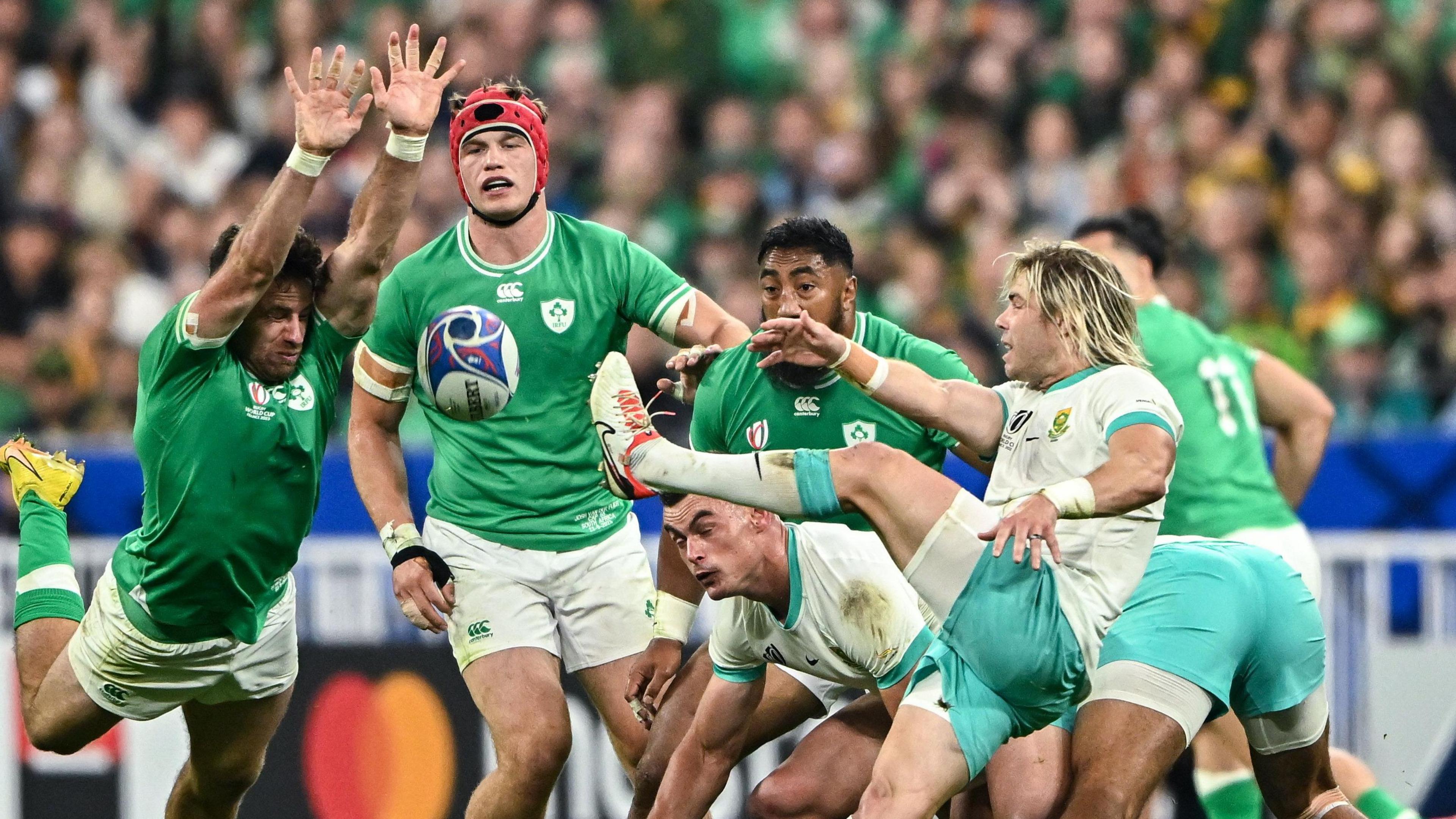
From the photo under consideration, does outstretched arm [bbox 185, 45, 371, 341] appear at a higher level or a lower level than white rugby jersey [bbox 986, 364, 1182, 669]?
higher

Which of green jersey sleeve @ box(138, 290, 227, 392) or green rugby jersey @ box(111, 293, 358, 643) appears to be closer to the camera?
green jersey sleeve @ box(138, 290, 227, 392)

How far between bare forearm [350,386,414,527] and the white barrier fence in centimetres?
172

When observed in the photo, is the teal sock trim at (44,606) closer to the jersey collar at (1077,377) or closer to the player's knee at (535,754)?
the player's knee at (535,754)

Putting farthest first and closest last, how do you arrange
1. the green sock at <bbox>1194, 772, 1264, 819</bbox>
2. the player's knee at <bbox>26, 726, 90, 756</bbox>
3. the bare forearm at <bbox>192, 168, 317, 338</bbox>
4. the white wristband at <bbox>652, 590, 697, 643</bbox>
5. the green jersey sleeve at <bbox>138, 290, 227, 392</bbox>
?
1. the green sock at <bbox>1194, 772, 1264, 819</bbox>
2. the player's knee at <bbox>26, 726, 90, 756</bbox>
3. the white wristband at <bbox>652, 590, 697, 643</bbox>
4. the green jersey sleeve at <bbox>138, 290, 227, 392</bbox>
5. the bare forearm at <bbox>192, 168, 317, 338</bbox>

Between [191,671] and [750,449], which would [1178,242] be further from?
[191,671]

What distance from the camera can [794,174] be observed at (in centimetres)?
A: 1125

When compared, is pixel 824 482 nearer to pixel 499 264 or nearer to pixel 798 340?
pixel 798 340

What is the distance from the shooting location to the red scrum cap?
5.96 meters

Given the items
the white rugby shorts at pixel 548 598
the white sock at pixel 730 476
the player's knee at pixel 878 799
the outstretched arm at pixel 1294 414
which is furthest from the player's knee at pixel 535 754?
the outstretched arm at pixel 1294 414

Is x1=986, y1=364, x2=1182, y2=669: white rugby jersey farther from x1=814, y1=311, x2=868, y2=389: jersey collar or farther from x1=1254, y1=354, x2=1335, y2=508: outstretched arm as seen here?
x1=1254, y1=354, x2=1335, y2=508: outstretched arm

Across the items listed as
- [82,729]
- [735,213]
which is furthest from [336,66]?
[735,213]

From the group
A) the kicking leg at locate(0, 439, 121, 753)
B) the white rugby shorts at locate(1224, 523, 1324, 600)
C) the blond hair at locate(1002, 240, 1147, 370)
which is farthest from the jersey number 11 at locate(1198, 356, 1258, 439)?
the kicking leg at locate(0, 439, 121, 753)

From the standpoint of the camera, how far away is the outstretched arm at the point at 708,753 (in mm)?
5637

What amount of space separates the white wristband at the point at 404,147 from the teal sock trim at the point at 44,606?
205cm
